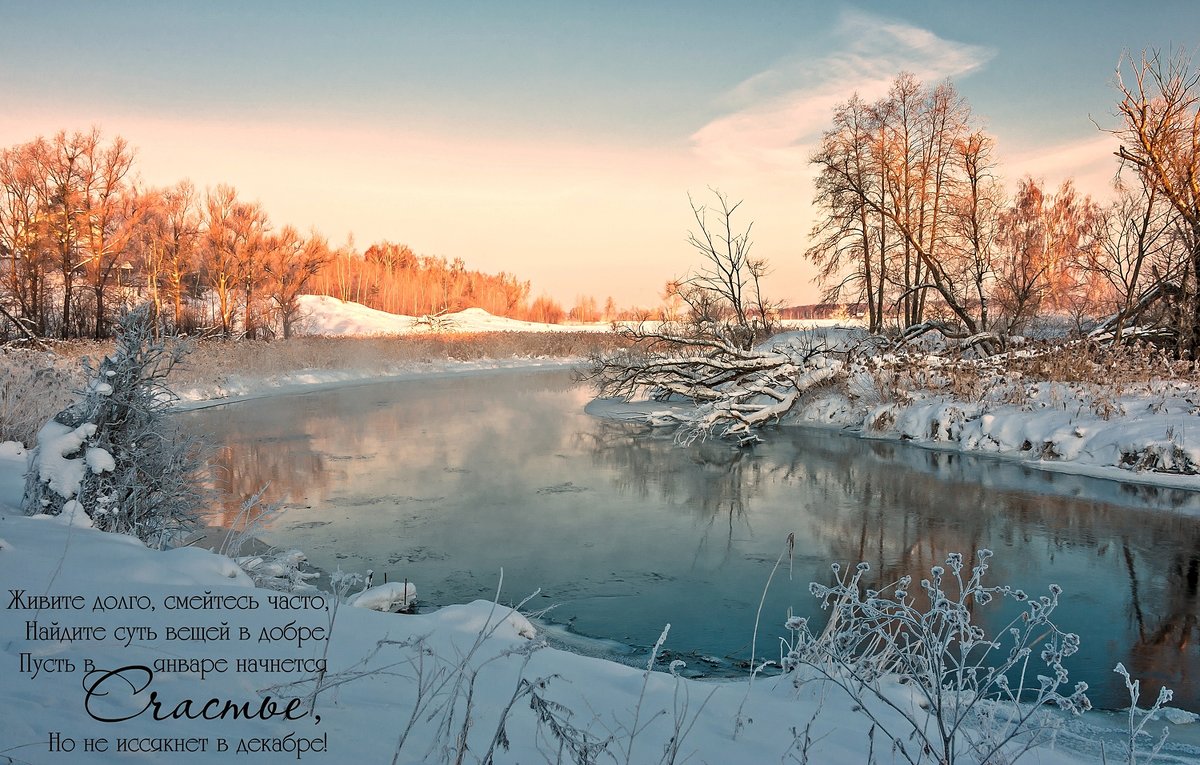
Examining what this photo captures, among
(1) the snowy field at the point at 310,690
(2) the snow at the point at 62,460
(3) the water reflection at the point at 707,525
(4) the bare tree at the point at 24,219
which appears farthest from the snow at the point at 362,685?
(4) the bare tree at the point at 24,219

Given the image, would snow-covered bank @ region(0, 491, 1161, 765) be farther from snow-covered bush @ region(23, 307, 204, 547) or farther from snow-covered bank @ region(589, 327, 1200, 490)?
A: snow-covered bank @ region(589, 327, 1200, 490)

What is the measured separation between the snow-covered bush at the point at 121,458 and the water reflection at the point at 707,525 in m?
1.44

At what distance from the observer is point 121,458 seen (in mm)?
5285

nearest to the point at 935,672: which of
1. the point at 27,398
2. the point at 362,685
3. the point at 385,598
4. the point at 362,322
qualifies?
the point at 362,685

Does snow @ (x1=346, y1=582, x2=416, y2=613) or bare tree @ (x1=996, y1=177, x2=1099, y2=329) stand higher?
bare tree @ (x1=996, y1=177, x2=1099, y2=329)

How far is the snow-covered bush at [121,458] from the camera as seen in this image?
4969 mm

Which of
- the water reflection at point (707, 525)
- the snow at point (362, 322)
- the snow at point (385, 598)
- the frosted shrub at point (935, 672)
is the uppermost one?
the snow at point (362, 322)

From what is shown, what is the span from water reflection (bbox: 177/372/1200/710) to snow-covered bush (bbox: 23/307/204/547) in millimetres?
1440

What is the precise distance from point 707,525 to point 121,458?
17.7 feet

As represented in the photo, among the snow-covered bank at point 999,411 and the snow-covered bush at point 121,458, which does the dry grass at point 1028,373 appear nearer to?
the snow-covered bank at point 999,411

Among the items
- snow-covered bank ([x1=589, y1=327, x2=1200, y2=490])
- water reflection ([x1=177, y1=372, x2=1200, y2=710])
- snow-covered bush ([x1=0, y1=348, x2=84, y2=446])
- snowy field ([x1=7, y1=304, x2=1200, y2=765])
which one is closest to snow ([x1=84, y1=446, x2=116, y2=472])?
snowy field ([x1=7, y1=304, x2=1200, y2=765])

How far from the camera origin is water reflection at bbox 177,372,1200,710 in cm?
539

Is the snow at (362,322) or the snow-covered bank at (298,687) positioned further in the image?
the snow at (362,322)

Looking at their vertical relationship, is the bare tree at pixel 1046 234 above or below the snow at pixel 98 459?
above
